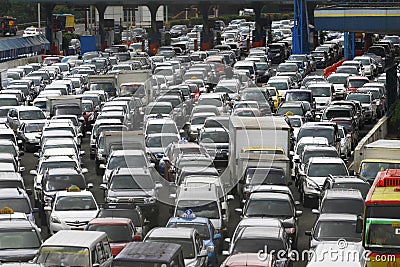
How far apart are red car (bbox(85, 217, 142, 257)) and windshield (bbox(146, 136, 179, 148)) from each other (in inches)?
555

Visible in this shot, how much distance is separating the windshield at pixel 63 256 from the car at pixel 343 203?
7686mm

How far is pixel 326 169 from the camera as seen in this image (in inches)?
1353

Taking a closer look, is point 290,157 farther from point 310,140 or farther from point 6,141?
point 6,141

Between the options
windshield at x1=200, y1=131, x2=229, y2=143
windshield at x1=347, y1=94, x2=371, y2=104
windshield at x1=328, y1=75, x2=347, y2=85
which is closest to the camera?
windshield at x1=200, y1=131, x2=229, y2=143

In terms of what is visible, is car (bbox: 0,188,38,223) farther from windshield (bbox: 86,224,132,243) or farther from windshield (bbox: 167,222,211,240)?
windshield (bbox: 167,222,211,240)

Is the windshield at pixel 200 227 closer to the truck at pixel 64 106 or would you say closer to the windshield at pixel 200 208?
the windshield at pixel 200 208

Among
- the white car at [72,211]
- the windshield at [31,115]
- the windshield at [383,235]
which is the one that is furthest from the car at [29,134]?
the windshield at [383,235]

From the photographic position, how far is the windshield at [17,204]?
28.8 meters

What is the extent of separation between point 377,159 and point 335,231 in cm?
831

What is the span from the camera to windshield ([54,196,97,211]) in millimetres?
29234

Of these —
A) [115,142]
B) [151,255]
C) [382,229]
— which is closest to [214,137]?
[115,142]

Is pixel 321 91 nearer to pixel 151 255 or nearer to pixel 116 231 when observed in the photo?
pixel 116 231

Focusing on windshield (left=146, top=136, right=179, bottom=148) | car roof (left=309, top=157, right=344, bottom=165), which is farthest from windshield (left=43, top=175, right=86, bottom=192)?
windshield (left=146, top=136, right=179, bottom=148)

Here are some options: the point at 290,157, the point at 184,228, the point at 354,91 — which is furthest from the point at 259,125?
the point at 354,91
